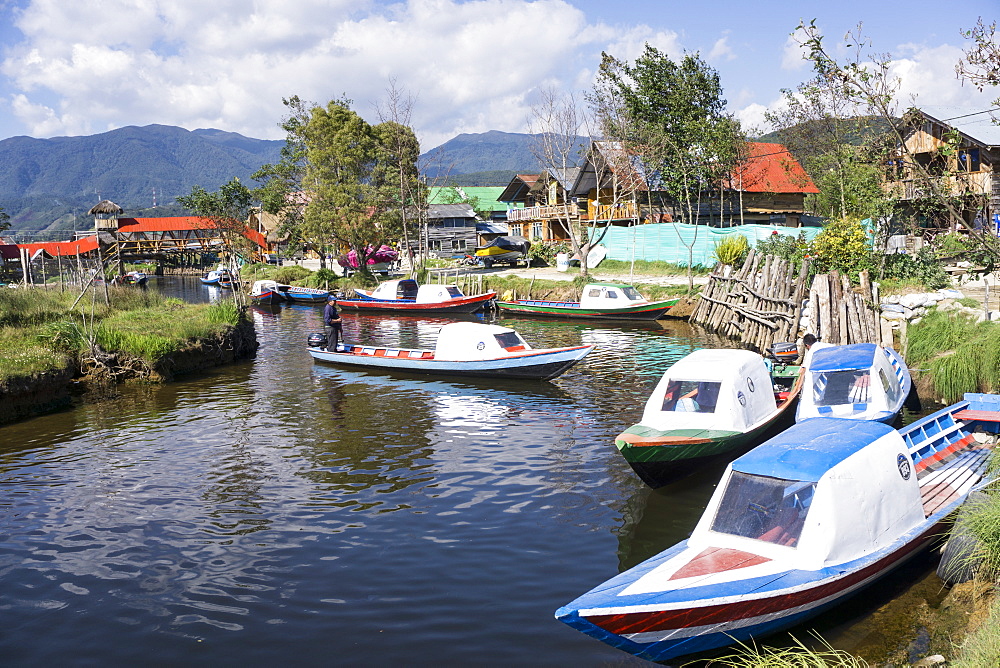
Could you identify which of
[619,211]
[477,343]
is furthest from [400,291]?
[477,343]

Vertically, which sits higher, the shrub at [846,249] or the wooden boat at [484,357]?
A: the shrub at [846,249]

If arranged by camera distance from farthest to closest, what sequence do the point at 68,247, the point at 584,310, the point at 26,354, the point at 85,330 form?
the point at 68,247
the point at 584,310
the point at 85,330
the point at 26,354

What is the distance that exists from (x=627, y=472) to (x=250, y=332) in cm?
2034

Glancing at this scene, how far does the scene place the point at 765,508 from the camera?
8.54 metres

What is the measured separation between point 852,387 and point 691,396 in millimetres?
3363

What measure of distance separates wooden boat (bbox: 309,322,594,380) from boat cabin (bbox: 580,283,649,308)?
13024 mm

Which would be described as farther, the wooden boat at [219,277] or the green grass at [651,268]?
the wooden boat at [219,277]

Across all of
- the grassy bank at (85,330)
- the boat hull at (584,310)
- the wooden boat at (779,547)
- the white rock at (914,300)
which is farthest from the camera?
the boat hull at (584,310)

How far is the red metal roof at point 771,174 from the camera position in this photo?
181 feet

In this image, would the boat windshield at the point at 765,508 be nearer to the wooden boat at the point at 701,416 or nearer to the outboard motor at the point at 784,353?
the wooden boat at the point at 701,416

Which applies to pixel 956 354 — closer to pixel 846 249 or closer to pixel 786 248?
pixel 846 249

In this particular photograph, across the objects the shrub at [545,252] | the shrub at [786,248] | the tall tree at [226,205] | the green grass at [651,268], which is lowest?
the green grass at [651,268]

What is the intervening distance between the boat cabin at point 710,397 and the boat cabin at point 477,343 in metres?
8.84

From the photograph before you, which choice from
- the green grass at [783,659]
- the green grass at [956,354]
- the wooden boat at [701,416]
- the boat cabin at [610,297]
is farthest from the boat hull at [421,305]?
the green grass at [783,659]
